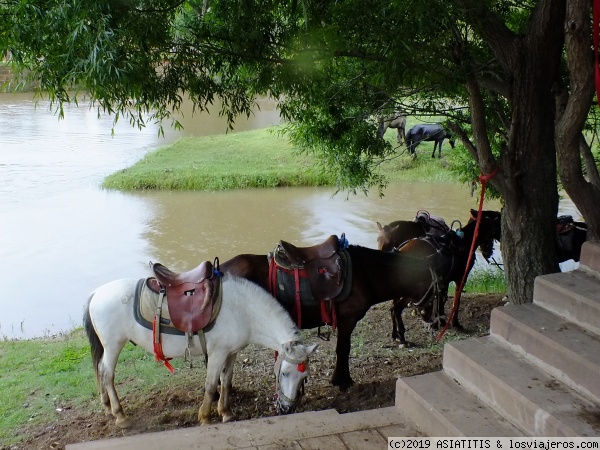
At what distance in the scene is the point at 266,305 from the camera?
4465 mm

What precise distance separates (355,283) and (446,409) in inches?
69.4

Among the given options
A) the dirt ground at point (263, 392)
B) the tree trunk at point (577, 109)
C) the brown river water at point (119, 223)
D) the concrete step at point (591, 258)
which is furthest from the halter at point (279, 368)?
the brown river water at point (119, 223)

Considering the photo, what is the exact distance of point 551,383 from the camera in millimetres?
3498

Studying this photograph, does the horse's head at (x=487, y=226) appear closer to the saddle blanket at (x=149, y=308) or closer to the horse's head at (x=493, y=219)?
the horse's head at (x=493, y=219)

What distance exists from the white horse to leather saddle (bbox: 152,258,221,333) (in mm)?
111

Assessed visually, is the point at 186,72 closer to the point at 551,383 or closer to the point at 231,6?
the point at 231,6

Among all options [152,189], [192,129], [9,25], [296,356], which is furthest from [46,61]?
[192,129]

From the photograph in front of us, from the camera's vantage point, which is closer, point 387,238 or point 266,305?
point 266,305

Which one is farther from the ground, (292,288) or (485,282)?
(292,288)

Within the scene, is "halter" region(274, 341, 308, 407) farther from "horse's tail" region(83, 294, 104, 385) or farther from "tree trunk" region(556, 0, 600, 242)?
"tree trunk" region(556, 0, 600, 242)

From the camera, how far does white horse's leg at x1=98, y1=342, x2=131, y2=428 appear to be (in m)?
4.66

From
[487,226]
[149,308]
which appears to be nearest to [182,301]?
[149,308]

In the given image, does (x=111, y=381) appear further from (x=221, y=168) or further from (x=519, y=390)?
(x=221, y=168)

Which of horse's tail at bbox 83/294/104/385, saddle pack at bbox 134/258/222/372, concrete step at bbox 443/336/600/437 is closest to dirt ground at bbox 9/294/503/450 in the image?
horse's tail at bbox 83/294/104/385
